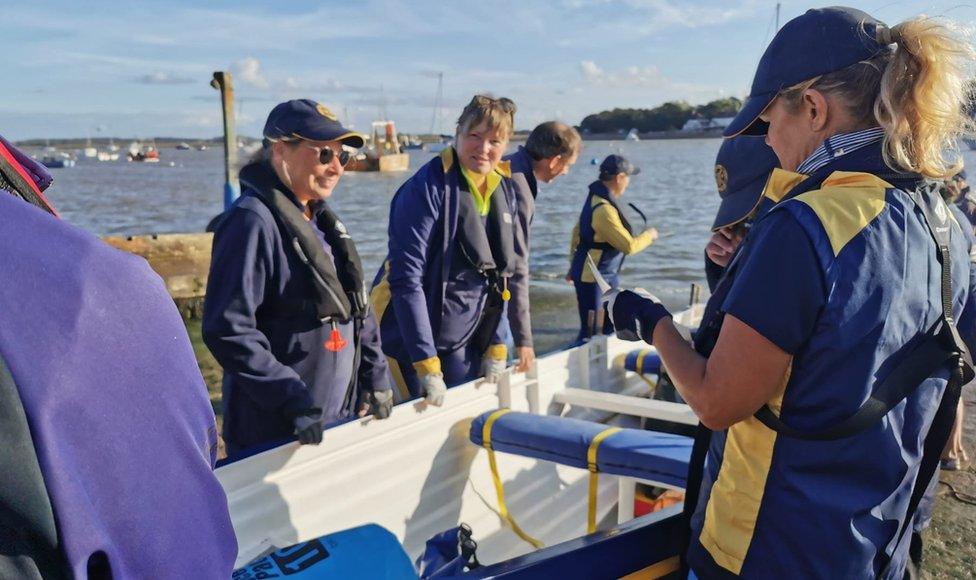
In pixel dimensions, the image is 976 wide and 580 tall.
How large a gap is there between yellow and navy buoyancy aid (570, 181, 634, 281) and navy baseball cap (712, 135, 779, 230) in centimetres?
454

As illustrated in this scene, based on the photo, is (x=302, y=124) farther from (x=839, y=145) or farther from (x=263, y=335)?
(x=839, y=145)

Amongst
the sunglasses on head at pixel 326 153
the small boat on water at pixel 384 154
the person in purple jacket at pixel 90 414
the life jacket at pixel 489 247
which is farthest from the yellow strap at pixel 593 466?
the small boat on water at pixel 384 154

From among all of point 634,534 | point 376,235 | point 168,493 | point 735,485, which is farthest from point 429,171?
point 376,235

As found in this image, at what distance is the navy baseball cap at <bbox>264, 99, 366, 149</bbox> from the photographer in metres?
2.53

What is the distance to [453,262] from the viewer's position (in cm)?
332

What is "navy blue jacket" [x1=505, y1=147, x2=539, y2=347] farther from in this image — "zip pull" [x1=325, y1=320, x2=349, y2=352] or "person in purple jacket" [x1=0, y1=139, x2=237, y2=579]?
"person in purple jacket" [x1=0, y1=139, x2=237, y2=579]

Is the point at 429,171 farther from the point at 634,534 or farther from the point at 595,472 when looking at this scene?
the point at 634,534

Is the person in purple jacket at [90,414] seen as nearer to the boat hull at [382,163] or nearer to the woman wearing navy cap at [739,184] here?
the woman wearing navy cap at [739,184]

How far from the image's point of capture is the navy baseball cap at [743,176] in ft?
6.18

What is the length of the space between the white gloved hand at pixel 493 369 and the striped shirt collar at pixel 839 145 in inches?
90.6

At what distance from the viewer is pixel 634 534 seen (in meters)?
1.96

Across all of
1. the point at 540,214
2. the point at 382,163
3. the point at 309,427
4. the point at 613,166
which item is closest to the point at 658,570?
the point at 309,427

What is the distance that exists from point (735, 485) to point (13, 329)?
124cm

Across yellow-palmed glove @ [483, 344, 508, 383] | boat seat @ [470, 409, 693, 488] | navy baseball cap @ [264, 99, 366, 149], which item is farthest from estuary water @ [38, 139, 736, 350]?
yellow-palmed glove @ [483, 344, 508, 383]
